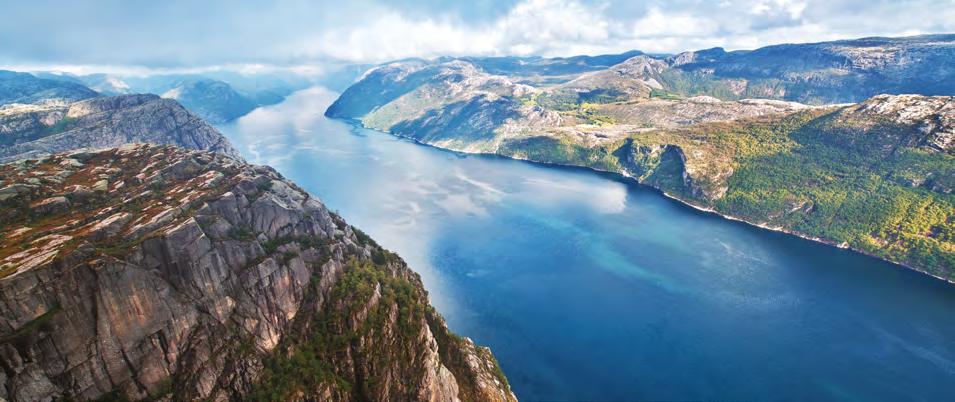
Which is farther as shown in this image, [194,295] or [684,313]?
[684,313]

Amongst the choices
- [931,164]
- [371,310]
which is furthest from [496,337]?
[931,164]

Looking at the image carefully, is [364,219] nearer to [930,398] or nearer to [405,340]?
[405,340]

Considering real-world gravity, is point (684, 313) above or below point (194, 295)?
below

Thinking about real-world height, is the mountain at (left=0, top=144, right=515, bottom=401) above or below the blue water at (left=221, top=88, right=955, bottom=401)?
above

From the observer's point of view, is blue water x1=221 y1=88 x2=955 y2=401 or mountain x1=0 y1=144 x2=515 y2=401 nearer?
mountain x1=0 y1=144 x2=515 y2=401
